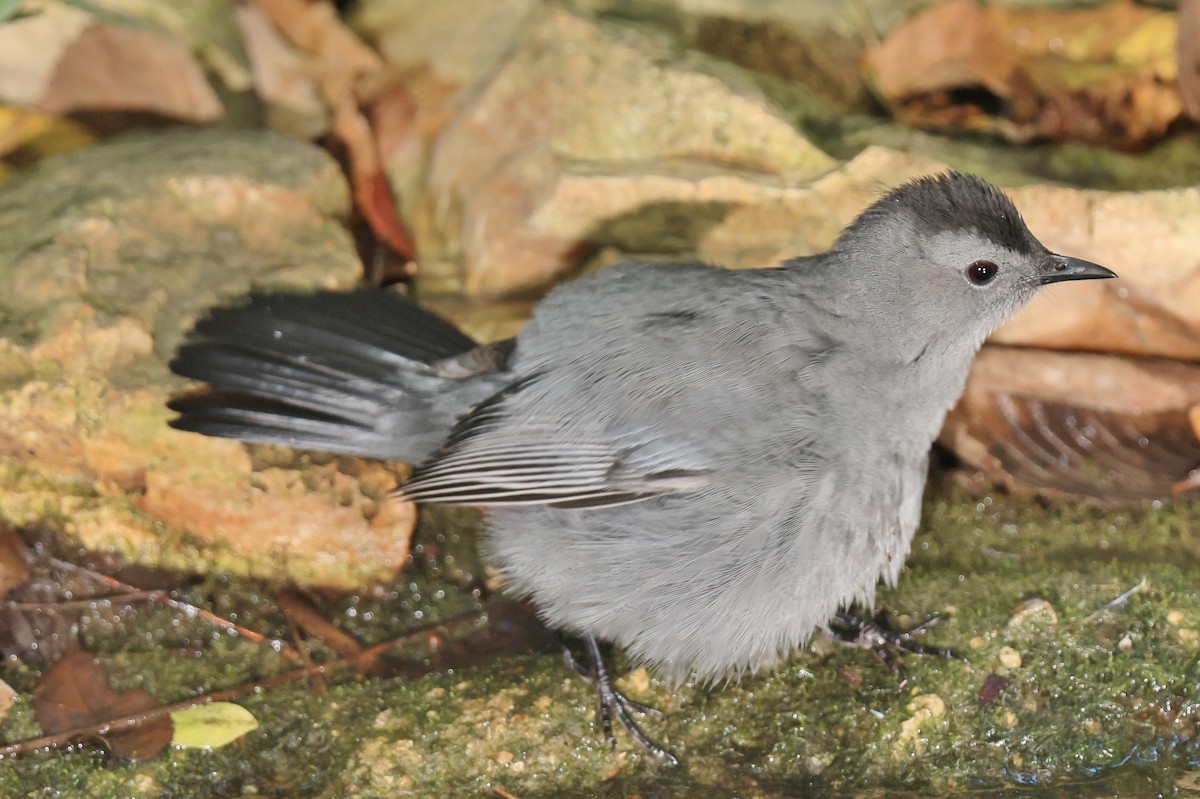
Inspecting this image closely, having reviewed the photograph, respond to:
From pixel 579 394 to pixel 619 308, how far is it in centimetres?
34

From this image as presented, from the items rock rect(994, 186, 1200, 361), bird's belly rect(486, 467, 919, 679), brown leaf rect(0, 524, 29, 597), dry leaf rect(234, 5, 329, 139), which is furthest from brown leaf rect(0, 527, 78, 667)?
rock rect(994, 186, 1200, 361)

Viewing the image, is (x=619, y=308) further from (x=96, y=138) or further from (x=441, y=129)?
(x=96, y=138)

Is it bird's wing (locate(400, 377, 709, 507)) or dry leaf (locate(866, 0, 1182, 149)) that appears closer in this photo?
bird's wing (locate(400, 377, 709, 507))

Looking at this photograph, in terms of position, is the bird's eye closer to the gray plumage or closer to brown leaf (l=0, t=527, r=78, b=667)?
the gray plumage

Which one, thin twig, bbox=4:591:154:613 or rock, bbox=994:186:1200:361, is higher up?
rock, bbox=994:186:1200:361

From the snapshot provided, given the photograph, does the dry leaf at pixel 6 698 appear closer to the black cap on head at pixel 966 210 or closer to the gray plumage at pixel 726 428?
the gray plumage at pixel 726 428

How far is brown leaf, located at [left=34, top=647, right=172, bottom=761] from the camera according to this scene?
3432 millimetres

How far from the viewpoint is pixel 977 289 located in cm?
357

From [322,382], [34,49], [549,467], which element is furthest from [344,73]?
[549,467]

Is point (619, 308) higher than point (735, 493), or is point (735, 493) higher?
point (619, 308)

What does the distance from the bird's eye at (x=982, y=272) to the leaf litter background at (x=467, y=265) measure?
0.89 meters

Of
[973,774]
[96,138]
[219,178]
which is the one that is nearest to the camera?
[973,774]

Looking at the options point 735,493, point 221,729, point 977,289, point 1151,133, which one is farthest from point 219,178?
point 1151,133

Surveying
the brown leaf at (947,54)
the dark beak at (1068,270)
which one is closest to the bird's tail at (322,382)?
the dark beak at (1068,270)
